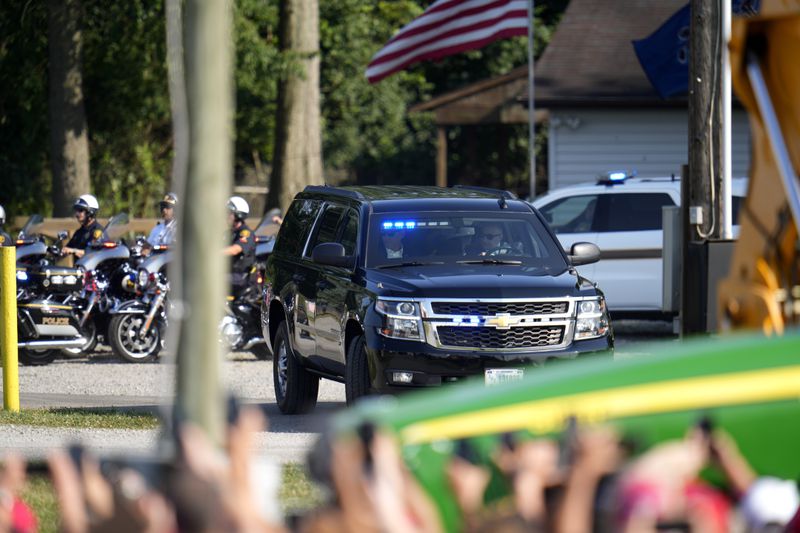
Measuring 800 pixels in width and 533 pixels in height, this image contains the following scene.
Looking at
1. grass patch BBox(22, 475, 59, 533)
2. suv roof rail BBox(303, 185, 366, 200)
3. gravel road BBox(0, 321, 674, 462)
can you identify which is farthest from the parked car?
grass patch BBox(22, 475, 59, 533)

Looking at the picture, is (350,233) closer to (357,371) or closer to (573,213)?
(357,371)

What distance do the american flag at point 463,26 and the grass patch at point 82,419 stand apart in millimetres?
11544

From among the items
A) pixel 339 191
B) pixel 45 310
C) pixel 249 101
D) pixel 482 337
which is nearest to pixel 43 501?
pixel 482 337

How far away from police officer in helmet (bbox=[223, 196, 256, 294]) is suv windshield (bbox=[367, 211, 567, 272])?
5561 mm

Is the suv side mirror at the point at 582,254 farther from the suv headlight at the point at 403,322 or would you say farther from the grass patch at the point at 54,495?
the grass patch at the point at 54,495

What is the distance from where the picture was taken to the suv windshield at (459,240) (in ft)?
36.1

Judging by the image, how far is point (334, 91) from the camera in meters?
41.0

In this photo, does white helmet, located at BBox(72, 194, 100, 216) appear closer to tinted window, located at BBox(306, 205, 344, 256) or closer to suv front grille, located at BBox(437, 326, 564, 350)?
tinted window, located at BBox(306, 205, 344, 256)

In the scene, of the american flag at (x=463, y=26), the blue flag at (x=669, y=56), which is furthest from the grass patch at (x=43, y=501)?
the blue flag at (x=669, y=56)

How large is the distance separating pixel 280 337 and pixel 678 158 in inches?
586

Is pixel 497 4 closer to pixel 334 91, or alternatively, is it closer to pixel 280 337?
pixel 280 337

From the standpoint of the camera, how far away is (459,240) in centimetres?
1118

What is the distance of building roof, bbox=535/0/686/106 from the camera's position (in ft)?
82.7

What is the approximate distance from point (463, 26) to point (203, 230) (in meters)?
18.0
